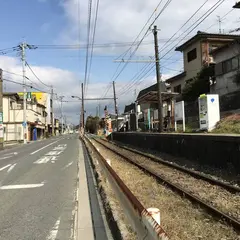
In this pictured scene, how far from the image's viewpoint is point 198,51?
4250 centimetres

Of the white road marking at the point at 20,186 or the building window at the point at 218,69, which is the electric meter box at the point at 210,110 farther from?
the white road marking at the point at 20,186

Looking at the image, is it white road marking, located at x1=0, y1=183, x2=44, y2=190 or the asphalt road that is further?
white road marking, located at x1=0, y1=183, x2=44, y2=190

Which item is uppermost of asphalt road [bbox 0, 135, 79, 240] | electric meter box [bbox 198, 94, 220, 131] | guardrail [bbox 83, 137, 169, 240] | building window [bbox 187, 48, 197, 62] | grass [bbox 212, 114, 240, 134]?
building window [bbox 187, 48, 197, 62]

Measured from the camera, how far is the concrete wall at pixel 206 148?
492 inches

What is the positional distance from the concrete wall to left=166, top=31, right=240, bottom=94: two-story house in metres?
19.6

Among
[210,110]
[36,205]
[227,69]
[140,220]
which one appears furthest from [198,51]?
[140,220]

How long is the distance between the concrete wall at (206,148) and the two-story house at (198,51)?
19555 mm

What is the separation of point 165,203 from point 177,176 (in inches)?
206

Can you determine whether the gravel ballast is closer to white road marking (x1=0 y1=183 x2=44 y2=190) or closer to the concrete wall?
the concrete wall

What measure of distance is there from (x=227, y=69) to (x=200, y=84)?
6.66 meters

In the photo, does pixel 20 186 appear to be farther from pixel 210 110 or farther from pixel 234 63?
pixel 234 63

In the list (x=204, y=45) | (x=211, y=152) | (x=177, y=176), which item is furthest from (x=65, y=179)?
(x=204, y=45)

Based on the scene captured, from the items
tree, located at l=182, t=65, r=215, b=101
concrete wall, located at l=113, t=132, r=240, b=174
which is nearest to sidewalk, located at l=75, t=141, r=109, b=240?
concrete wall, located at l=113, t=132, r=240, b=174

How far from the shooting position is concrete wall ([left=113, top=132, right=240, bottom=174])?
1248 cm
